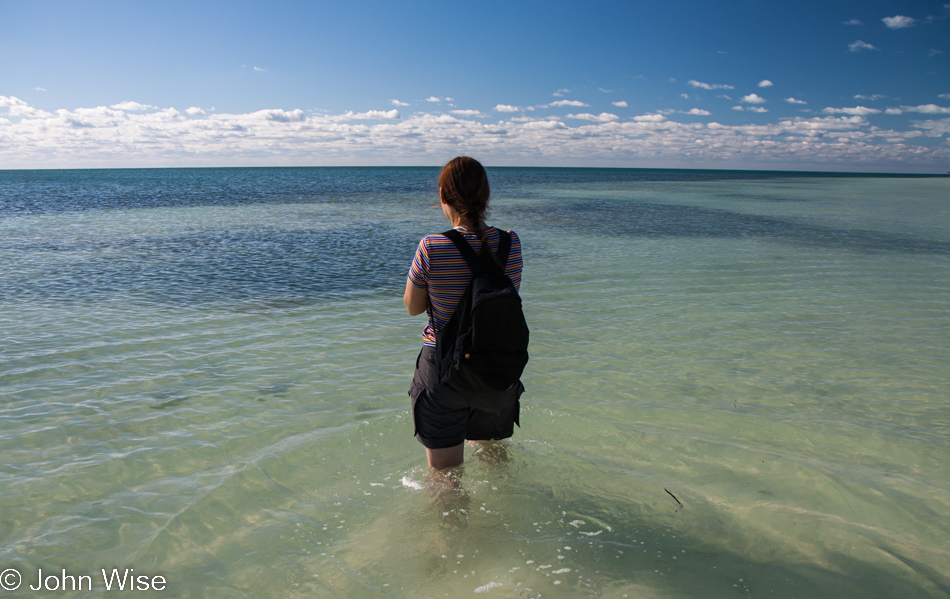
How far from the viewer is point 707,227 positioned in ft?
77.6

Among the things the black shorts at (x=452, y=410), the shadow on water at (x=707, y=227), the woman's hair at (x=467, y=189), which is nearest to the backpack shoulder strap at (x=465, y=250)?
the woman's hair at (x=467, y=189)

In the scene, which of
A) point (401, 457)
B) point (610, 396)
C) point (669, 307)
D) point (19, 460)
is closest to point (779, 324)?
point (669, 307)

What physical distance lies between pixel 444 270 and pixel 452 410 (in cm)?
88

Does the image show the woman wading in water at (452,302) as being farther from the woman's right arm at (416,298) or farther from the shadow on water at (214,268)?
the shadow on water at (214,268)

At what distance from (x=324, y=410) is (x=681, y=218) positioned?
2603cm

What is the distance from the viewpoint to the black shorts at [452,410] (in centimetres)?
304

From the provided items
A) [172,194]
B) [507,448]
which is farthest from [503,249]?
[172,194]

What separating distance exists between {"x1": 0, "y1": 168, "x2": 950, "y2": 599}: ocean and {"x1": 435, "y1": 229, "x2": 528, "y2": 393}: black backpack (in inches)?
47.6

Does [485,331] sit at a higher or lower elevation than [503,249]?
lower

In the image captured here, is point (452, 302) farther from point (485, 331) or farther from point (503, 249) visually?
point (503, 249)

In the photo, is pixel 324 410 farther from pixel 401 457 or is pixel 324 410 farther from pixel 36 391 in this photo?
pixel 36 391

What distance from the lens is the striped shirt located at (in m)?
2.72

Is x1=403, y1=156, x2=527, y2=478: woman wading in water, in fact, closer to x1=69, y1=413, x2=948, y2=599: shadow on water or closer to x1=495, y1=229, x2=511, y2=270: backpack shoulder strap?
x1=495, y1=229, x2=511, y2=270: backpack shoulder strap

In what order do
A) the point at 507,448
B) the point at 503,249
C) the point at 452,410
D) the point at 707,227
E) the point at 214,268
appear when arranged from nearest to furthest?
the point at 503,249
the point at 452,410
the point at 507,448
the point at 214,268
the point at 707,227
